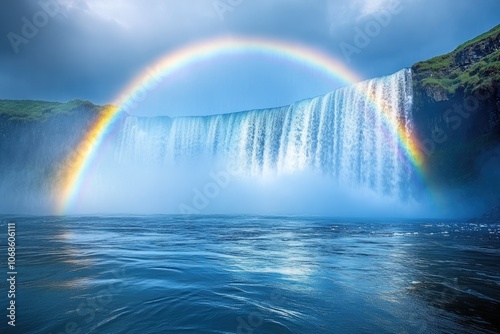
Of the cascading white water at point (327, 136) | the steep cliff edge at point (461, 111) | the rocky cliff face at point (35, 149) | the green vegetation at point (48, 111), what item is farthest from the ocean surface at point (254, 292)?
the green vegetation at point (48, 111)

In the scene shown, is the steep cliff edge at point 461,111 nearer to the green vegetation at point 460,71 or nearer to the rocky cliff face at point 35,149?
the green vegetation at point 460,71

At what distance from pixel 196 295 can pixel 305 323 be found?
86.1 inches

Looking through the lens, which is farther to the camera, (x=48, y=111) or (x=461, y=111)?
(x=48, y=111)

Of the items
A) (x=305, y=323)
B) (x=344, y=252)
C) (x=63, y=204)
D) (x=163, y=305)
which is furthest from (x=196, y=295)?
(x=63, y=204)

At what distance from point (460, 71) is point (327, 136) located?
17203mm

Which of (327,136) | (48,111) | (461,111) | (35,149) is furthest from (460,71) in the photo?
(35,149)

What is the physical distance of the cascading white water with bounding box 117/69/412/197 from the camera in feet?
123

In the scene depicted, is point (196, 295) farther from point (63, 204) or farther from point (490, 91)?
point (63, 204)

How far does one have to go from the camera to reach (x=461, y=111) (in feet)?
110

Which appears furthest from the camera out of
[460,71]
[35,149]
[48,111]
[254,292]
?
[48,111]

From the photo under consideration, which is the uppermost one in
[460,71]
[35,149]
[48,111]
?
[48,111]

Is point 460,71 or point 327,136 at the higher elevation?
point 460,71

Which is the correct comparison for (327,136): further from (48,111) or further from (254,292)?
(48,111)

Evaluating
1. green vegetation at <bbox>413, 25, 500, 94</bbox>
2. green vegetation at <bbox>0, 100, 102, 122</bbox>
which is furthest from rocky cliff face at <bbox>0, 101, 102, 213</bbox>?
green vegetation at <bbox>413, 25, 500, 94</bbox>
